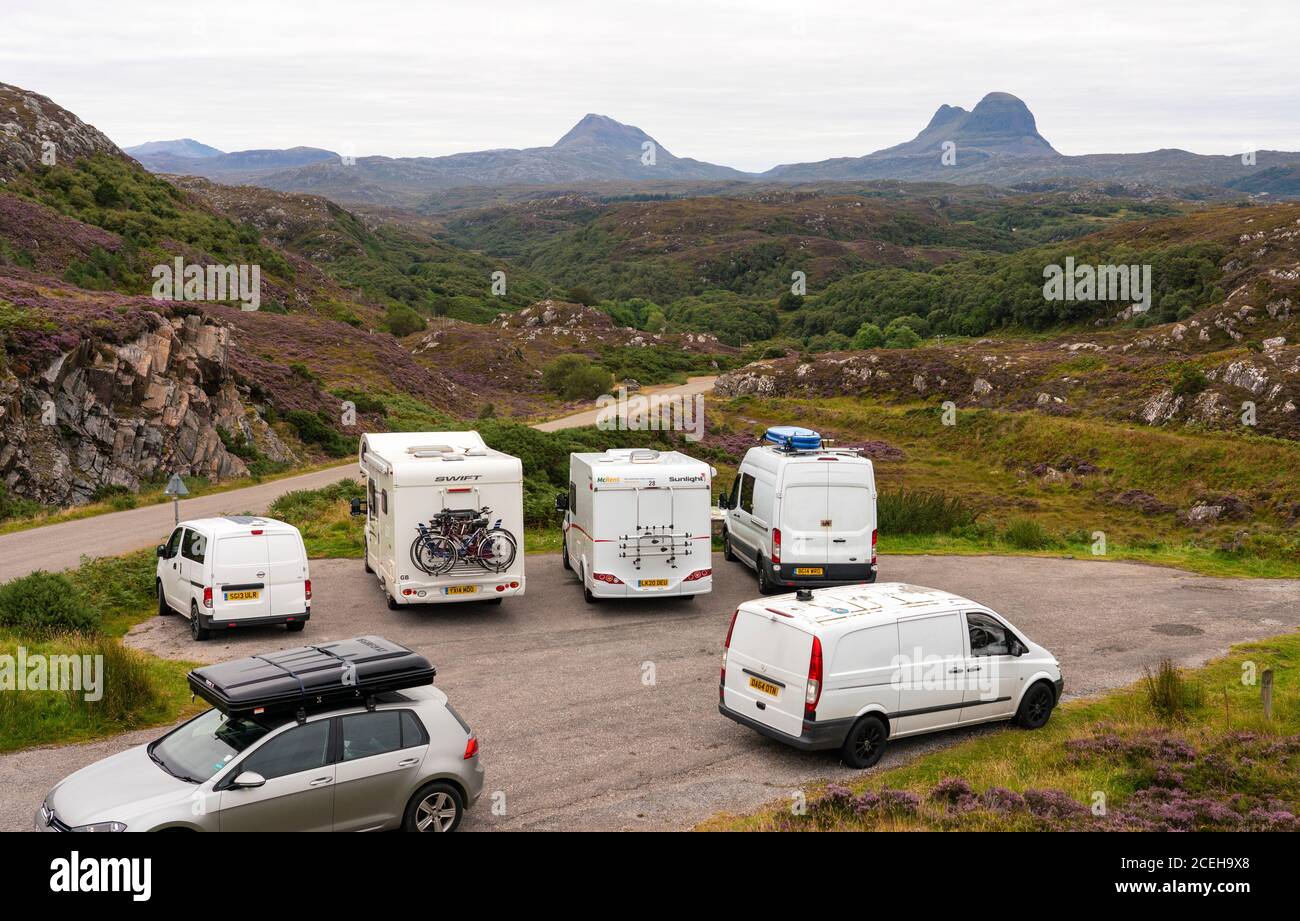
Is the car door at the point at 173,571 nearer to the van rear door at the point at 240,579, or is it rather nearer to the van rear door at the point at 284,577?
the van rear door at the point at 240,579

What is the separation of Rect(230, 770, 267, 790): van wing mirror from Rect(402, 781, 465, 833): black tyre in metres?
1.55

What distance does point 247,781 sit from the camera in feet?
30.2

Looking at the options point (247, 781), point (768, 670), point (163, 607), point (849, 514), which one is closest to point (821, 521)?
point (849, 514)

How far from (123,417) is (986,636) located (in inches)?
1280

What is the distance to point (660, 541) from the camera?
20359 millimetres

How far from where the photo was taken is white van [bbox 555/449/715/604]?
20.1 metres

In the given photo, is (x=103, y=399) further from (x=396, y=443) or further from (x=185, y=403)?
(x=396, y=443)

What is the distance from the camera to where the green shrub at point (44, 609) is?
1772 centimetres

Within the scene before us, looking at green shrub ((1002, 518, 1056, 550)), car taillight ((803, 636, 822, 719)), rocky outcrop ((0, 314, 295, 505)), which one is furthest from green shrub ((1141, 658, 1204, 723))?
rocky outcrop ((0, 314, 295, 505))

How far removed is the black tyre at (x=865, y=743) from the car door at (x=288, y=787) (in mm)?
6235

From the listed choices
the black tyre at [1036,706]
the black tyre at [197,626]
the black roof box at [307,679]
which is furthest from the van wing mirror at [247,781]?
the black tyre at [1036,706]

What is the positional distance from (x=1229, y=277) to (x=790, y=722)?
274 ft

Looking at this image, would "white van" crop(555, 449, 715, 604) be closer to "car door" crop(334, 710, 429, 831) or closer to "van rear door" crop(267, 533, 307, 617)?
"van rear door" crop(267, 533, 307, 617)

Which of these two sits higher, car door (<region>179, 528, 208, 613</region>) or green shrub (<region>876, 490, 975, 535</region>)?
car door (<region>179, 528, 208, 613</region>)
